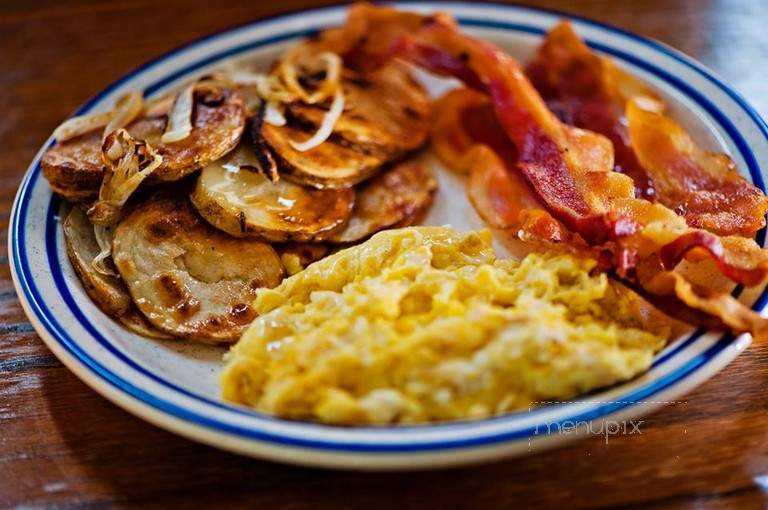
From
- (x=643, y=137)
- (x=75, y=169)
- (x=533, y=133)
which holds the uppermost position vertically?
(x=643, y=137)

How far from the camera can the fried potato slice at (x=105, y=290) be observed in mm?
2572

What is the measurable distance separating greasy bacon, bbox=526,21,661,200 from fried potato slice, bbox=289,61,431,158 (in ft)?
1.78

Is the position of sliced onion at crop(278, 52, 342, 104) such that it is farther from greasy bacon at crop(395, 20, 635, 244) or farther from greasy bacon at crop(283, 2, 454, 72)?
greasy bacon at crop(395, 20, 635, 244)

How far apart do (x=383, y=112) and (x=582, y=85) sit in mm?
860

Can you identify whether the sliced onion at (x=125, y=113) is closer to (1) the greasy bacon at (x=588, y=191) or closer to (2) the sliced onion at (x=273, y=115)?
(2) the sliced onion at (x=273, y=115)

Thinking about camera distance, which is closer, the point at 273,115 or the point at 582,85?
the point at 273,115

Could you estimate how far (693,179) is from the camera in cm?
284

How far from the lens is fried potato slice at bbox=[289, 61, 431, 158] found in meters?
3.08

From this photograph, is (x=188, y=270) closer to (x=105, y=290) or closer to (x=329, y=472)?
(x=105, y=290)

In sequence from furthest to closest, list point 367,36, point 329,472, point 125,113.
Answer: point 367,36, point 125,113, point 329,472

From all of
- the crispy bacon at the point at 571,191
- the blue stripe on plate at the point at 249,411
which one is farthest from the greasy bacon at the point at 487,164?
the blue stripe on plate at the point at 249,411

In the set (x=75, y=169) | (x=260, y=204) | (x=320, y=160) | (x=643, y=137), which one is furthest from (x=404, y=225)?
(x=75, y=169)

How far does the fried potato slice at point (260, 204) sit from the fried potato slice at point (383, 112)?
0.30 metres

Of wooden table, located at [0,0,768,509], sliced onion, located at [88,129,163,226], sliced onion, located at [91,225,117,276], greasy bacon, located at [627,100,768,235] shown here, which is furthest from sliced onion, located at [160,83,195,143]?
greasy bacon, located at [627,100,768,235]
